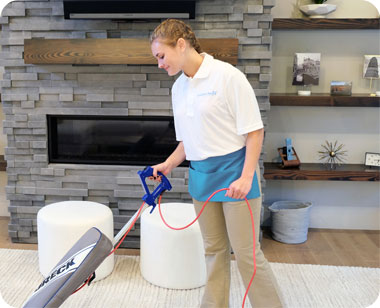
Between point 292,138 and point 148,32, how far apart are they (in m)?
1.25

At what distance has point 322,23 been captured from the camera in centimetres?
287

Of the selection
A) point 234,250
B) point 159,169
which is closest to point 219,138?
point 159,169

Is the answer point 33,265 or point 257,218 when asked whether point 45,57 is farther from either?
point 257,218

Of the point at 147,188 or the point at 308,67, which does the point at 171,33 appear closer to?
the point at 147,188

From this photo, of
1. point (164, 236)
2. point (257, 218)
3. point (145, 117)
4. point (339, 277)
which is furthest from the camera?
point (145, 117)

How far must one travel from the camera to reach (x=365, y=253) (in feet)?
9.62

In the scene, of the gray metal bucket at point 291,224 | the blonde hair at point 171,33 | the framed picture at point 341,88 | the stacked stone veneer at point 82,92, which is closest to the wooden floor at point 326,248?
the gray metal bucket at point 291,224

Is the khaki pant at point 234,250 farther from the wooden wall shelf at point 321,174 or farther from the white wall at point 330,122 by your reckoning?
the white wall at point 330,122

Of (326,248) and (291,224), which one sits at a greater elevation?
(291,224)

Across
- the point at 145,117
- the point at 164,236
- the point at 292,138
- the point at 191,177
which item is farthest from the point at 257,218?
the point at 292,138

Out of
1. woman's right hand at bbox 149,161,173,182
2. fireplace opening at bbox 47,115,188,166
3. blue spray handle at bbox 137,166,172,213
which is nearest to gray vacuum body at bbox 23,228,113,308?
blue spray handle at bbox 137,166,172,213

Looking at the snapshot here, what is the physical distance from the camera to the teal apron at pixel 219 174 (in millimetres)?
1786

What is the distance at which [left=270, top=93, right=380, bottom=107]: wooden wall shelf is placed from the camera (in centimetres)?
288

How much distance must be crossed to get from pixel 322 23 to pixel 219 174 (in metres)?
1.56
